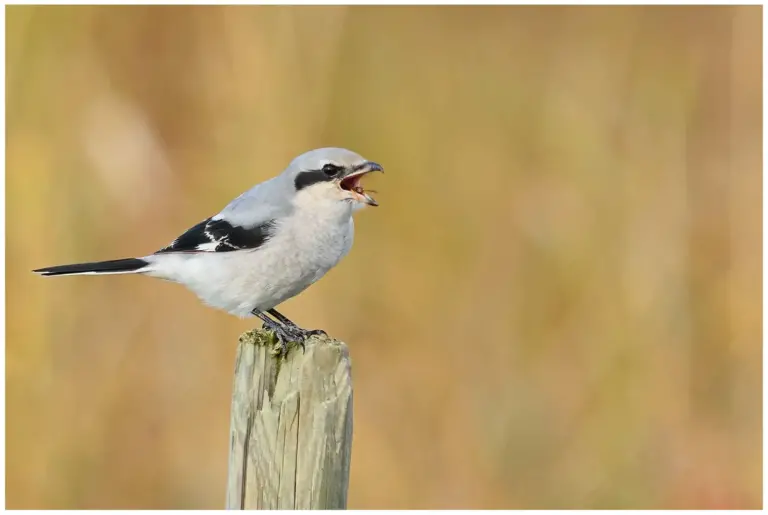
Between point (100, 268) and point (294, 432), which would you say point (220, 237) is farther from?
point (294, 432)

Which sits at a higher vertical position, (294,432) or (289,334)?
(289,334)

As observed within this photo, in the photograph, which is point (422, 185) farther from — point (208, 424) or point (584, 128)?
point (208, 424)

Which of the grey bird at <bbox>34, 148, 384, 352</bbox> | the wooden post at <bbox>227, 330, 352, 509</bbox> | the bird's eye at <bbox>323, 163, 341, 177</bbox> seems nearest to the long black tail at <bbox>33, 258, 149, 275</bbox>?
the grey bird at <bbox>34, 148, 384, 352</bbox>

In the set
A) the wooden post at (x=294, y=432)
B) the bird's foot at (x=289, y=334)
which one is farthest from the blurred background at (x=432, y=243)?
the wooden post at (x=294, y=432)

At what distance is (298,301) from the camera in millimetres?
4164

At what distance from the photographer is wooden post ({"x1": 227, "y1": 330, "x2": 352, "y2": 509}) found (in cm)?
242

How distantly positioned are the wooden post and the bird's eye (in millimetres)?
784

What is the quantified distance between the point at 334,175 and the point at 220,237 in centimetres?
46

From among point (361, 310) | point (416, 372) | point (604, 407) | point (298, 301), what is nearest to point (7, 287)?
point (298, 301)

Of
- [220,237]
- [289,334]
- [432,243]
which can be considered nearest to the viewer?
[289,334]

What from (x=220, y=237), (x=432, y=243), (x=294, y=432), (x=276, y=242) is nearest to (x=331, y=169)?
(x=276, y=242)

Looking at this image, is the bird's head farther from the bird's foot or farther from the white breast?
the bird's foot

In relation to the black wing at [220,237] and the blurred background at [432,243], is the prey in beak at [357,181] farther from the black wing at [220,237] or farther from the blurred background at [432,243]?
the blurred background at [432,243]

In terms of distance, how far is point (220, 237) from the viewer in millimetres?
3234
